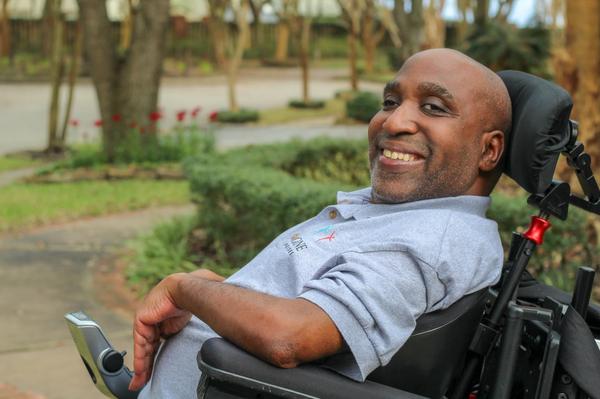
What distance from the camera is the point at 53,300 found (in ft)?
20.3

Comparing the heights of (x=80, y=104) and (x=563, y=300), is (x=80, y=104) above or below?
below

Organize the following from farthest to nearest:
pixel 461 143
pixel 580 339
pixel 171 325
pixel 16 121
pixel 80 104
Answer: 1. pixel 80 104
2. pixel 16 121
3. pixel 171 325
4. pixel 461 143
5. pixel 580 339

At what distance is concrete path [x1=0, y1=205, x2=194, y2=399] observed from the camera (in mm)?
4766

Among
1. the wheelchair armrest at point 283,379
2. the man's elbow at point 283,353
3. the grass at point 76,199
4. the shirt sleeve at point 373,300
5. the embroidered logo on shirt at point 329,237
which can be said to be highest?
the embroidered logo on shirt at point 329,237

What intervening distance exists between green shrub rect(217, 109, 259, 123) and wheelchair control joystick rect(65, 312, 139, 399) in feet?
63.7

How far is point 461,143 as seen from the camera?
2.43 metres

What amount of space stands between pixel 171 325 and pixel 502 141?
3.17 ft

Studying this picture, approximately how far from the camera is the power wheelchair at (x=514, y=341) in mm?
2195

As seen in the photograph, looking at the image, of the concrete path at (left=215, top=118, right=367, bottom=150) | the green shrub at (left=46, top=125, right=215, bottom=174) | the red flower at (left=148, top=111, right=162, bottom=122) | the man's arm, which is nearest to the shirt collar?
the man's arm

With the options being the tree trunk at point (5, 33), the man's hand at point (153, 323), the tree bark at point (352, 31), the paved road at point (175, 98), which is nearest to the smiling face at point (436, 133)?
the man's hand at point (153, 323)

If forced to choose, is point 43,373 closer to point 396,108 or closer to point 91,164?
point 396,108

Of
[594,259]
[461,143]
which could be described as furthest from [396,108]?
[594,259]

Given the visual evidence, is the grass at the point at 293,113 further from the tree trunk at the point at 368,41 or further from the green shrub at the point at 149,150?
the green shrub at the point at 149,150

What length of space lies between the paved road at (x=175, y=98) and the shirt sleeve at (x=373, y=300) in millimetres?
13928
